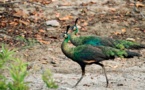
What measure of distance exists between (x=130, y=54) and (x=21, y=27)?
4.10 m

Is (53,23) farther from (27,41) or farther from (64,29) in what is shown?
(27,41)

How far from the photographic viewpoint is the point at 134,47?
8.81m

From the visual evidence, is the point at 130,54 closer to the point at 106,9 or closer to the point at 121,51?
the point at 121,51

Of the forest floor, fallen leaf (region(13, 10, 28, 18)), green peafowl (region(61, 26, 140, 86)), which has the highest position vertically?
green peafowl (region(61, 26, 140, 86))

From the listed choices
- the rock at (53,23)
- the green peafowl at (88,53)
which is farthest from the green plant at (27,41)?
the green peafowl at (88,53)

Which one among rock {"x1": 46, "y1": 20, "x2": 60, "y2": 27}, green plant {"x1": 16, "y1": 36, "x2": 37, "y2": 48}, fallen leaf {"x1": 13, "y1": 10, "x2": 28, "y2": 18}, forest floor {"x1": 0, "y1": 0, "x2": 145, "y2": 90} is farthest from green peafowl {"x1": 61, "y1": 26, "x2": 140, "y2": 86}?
fallen leaf {"x1": 13, "y1": 10, "x2": 28, "y2": 18}

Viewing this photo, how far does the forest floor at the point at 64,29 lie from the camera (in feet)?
30.2

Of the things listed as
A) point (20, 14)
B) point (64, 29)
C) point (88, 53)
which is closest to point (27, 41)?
point (64, 29)

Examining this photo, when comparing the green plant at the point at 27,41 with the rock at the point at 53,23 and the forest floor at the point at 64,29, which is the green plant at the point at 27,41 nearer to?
the forest floor at the point at 64,29

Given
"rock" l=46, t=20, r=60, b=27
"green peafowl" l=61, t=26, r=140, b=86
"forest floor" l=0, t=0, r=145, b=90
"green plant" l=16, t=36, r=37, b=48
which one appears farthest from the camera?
"rock" l=46, t=20, r=60, b=27

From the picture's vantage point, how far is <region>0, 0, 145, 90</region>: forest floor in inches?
362

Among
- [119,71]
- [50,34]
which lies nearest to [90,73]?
[119,71]

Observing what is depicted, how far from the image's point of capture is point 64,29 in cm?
1202

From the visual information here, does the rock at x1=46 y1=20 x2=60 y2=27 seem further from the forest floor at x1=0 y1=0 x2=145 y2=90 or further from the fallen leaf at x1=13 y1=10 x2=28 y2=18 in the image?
the fallen leaf at x1=13 y1=10 x2=28 y2=18
